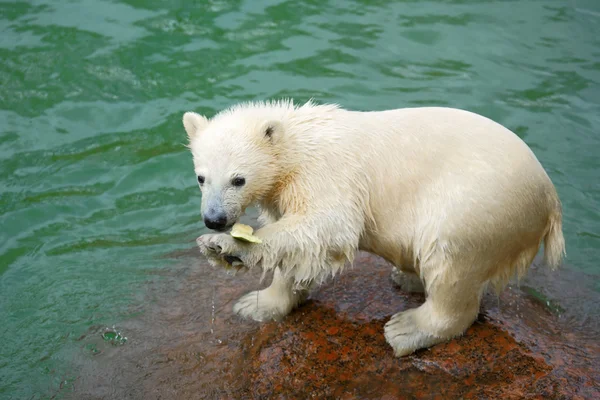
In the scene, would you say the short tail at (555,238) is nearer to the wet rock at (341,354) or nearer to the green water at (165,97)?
the wet rock at (341,354)

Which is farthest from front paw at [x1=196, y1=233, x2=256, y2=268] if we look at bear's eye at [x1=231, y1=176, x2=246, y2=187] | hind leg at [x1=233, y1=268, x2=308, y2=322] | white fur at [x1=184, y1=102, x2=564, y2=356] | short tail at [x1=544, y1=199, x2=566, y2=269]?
short tail at [x1=544, y1=199, x2=566, y2=269]

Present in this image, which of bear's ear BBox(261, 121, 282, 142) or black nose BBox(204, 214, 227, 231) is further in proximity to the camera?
bear's ear BBox(261, 121, 282, 142)

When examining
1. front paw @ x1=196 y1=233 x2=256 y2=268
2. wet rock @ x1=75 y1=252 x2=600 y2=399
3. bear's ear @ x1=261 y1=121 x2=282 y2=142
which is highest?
bear's ear @ x1=261 y1=121 x2=282 y2=142

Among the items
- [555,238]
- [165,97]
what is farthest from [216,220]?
[165,97]

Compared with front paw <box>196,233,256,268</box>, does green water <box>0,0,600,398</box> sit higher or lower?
lower

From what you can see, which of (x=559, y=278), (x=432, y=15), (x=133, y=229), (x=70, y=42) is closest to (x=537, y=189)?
(x=559, y=278)

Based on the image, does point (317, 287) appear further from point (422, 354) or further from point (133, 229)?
point (133, 229)

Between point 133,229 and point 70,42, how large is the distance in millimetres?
3977

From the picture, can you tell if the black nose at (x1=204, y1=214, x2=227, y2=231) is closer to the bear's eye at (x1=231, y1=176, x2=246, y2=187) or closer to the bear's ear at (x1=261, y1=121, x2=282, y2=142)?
the bear's eye at (x1=231, y1=176, x2=246, y2=187)

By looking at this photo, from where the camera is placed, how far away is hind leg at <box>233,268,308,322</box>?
5.46 meters

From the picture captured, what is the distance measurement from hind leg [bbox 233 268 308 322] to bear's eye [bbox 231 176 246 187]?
0.93m

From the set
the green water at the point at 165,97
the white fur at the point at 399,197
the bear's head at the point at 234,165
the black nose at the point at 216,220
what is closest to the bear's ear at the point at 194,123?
the white fur at the point at 399,197

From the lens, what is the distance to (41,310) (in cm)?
621

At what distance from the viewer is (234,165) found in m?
4.80
